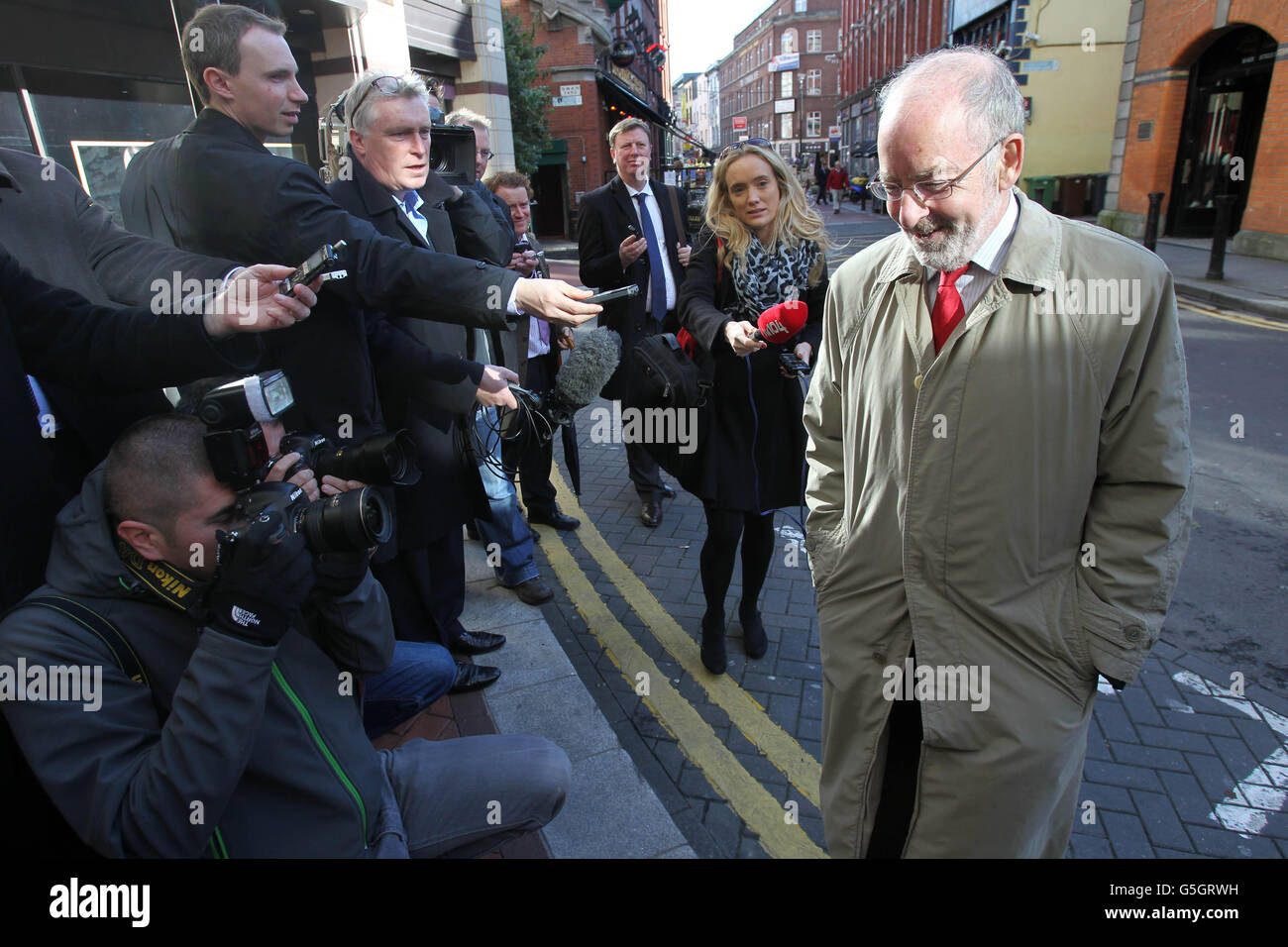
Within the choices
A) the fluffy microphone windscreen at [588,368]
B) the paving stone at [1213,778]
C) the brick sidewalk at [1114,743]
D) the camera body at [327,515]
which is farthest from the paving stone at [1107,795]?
the camera body at [327,515]

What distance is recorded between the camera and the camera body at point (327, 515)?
159 cm

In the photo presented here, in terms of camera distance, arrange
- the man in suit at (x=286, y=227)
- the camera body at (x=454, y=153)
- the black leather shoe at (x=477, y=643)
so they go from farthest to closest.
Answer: the camera body at (x=454, y=153)
the black leather shoe at (x=477, y=643)
the man in suit at (x=286, y=227)

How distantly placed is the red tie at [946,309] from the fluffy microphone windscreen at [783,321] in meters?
0.88

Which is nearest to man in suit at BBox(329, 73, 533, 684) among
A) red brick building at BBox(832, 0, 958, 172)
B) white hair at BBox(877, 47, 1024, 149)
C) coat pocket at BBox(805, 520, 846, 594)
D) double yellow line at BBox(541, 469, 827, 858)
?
double yellow line at BBox(541, 469, 827, 858)

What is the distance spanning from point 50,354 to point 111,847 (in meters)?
1.17

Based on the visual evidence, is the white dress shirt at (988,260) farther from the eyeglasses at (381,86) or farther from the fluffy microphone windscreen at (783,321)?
the eyeglasses at (381,86)

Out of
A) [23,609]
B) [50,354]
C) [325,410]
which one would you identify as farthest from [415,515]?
[23,609]

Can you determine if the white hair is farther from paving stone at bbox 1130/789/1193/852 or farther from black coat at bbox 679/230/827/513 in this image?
paving stone at bbox 1130/789/1193/852

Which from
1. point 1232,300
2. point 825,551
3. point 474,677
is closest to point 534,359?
point 474,677

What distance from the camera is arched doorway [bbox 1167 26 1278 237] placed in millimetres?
14945

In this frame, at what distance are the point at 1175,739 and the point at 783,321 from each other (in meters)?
2.23

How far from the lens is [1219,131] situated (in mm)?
15828

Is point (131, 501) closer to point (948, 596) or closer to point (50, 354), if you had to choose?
point (50, 354)

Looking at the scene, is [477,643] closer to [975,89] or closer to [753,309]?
Result: [753,309]
